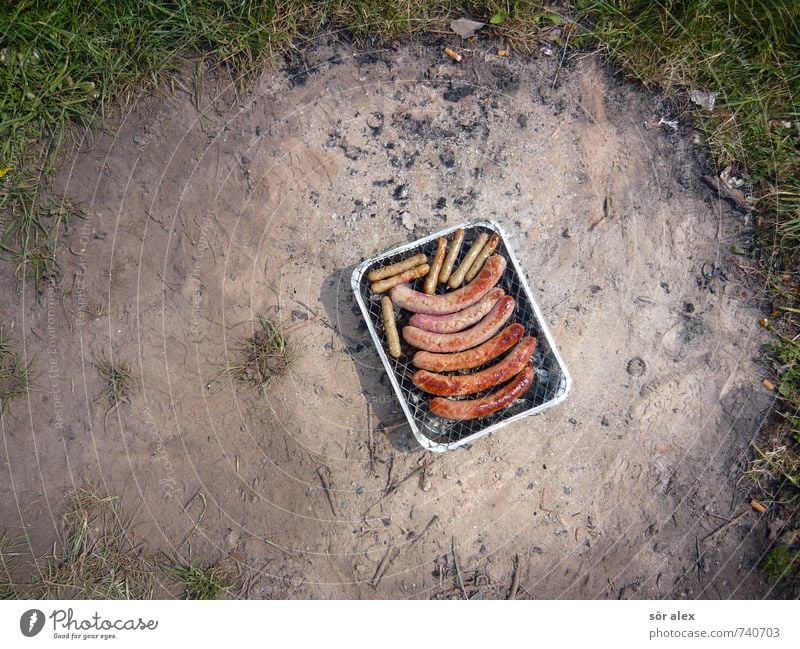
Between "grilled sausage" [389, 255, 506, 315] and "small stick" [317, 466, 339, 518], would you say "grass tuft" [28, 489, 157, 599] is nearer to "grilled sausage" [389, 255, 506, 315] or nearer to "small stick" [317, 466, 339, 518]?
"small stick" [317, 466, 339, 518]

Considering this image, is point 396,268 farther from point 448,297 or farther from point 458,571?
point 458,571

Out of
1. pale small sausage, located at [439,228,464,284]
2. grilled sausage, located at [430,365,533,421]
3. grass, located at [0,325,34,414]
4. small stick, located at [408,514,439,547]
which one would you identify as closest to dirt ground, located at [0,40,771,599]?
Answer: small stick, located at [408,514,439,547]

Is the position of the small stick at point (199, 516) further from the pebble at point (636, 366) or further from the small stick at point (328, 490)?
the pebble at point (636, 366)

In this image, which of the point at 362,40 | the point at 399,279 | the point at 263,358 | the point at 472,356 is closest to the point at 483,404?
the point at 472,356

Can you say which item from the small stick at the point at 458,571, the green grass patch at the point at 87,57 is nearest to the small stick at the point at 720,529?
the small stick at the point at 458,571

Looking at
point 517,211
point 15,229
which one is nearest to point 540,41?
point 517,211
